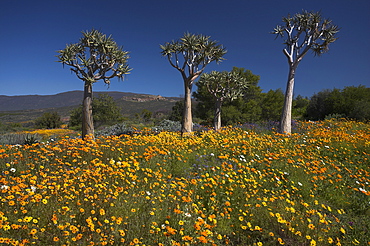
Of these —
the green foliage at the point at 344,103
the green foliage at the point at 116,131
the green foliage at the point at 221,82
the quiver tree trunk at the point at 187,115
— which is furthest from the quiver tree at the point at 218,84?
the green foliage at the point at 344,103

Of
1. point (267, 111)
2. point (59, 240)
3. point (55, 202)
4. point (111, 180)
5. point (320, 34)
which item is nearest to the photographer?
point (59, 240)

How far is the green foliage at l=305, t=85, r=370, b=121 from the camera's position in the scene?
21.2 metres

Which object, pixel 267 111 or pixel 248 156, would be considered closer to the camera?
pixel 248 156

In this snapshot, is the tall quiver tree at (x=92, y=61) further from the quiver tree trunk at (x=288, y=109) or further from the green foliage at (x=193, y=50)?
the quiver tree trunk at (x=288, y=109)

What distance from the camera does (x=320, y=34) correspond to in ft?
43.1

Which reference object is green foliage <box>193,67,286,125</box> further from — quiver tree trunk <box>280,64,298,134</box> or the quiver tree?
quiver tree trunk <box>280,64,298,134</box>

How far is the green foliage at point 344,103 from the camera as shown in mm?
21172

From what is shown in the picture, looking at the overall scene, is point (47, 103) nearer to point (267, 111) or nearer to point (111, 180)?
point (267, 111)

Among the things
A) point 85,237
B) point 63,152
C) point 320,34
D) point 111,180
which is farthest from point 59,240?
point 320,34

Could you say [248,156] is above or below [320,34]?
below

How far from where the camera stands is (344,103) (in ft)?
80.3

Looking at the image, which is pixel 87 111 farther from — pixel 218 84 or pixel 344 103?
pixel 344 103

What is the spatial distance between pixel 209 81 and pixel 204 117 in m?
10.5

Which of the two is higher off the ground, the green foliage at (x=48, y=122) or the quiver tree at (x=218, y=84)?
the quiver tree at (x=218, y=84)
